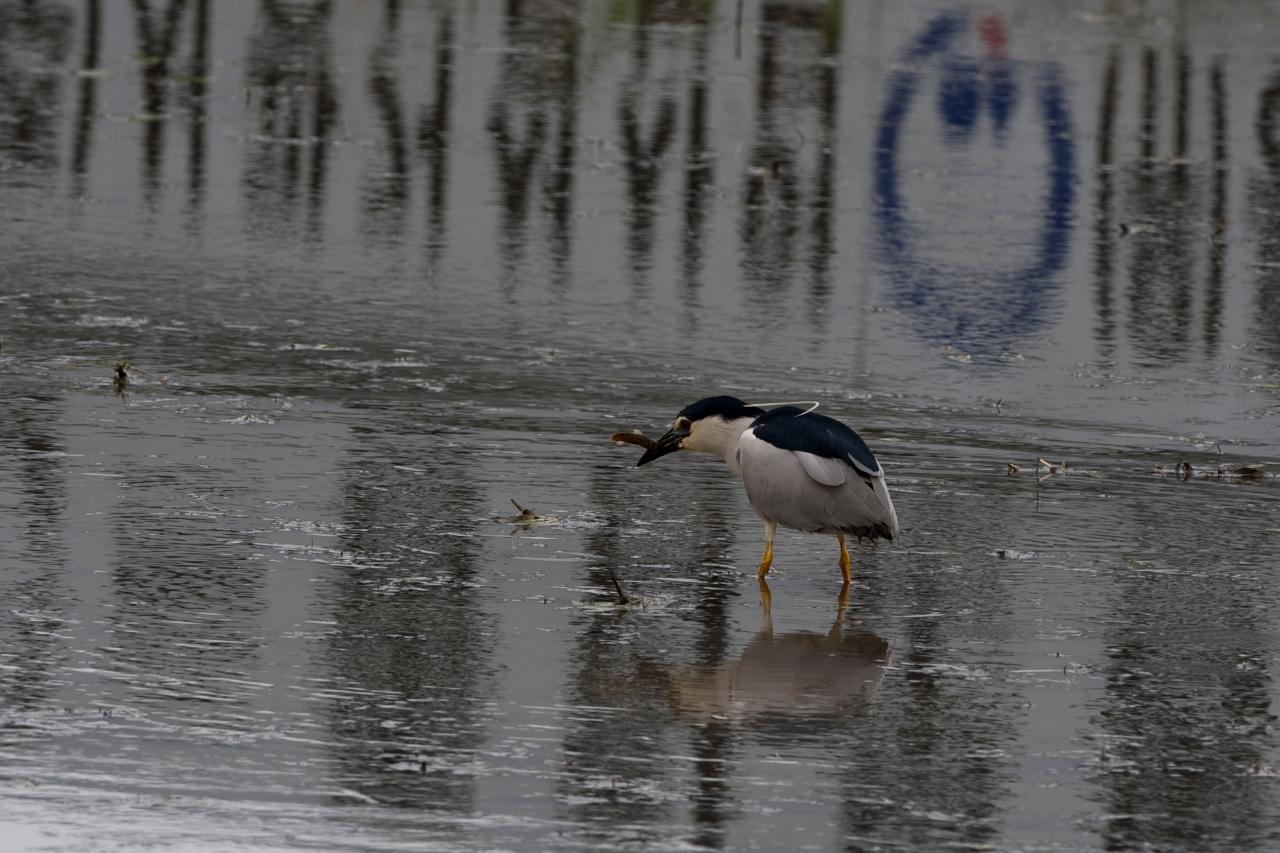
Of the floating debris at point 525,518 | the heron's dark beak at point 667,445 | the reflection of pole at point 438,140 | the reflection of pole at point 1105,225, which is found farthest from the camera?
the reflection of pole at point 438,140

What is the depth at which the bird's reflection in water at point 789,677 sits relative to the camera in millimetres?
6961

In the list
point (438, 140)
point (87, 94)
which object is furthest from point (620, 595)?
point (87, 94)

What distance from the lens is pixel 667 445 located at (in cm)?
916

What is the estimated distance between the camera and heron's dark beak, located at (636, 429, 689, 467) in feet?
30.0

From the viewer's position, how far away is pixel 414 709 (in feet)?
22.2

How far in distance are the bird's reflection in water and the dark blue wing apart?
735 mm

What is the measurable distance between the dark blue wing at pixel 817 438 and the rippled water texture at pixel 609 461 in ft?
1.37

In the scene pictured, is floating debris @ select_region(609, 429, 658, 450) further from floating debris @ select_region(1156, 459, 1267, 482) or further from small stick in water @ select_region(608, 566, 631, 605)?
floating debris @ select_region(1156, 459, 1267, 482)

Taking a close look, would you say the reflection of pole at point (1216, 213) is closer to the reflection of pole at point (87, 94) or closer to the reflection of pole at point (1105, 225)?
the reflection of pole at point (1105, 225)

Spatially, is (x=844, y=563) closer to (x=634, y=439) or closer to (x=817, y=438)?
(x=817, y=438)

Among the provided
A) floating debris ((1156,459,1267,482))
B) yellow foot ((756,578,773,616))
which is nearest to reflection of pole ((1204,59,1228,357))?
floating debris ((1156,459,1267,482))

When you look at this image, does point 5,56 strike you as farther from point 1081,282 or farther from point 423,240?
point 1081,282

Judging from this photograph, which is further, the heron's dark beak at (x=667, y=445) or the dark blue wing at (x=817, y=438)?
the heron's dark beak at (x=667, y=445)

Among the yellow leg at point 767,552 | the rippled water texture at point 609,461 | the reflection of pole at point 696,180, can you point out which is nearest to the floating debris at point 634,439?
the rippled water texture at point 609,461
